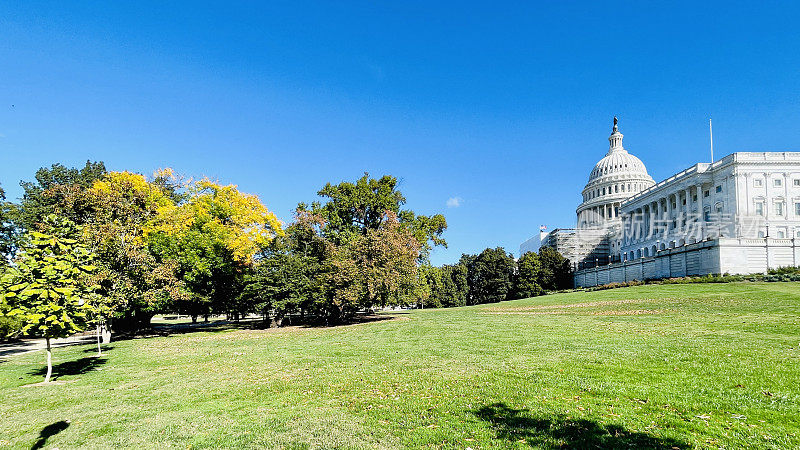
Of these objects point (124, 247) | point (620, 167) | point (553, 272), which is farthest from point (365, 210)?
point (620, 167)

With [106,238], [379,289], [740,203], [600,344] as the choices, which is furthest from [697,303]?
[740,203]

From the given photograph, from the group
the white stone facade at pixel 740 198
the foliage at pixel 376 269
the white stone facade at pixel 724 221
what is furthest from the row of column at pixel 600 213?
the foliage at pixel 376 269

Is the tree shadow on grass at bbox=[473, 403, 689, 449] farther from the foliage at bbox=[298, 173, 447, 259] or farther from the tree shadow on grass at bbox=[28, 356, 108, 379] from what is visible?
the foliage at bbox=[298, 173, 447, 259]

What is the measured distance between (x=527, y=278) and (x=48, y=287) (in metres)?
79.0

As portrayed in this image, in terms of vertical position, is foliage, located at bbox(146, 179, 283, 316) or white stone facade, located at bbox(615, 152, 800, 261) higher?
white stone facade, located at bbox(615, 152, 800, 261)

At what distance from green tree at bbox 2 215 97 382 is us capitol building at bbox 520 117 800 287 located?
64.1m

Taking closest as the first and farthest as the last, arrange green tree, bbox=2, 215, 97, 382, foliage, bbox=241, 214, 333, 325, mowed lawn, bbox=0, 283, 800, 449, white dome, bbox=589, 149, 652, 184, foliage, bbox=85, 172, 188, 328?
mowed lawn, bbox=0, 283, 800, 449 → green tree, bbox=2, 215, 97, 382 → foliage, bbox=85, 172, 188, 328 → foliage, bbox=241, 214, 333, 325 → white dome, bbox=589, 149, 652, 184

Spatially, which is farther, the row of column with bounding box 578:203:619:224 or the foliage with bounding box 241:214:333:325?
the row of column with bounding box 578:203:619:224

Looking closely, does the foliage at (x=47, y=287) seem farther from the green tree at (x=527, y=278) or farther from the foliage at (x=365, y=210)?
the green tree at (x=527, y=278)

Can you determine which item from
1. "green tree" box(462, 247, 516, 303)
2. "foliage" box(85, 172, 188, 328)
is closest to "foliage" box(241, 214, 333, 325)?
"foliage" box(85, 172, 188, 328)

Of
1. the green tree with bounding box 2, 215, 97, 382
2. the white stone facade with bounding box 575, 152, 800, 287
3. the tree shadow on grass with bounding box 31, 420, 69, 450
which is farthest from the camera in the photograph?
the white stone facade with bounding box 575, 152, 800, 287

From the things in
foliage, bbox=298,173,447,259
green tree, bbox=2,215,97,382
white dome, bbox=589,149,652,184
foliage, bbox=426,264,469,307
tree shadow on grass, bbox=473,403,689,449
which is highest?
white dome, bbox=589,149,652,184

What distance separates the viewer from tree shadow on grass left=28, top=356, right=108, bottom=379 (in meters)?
15.7

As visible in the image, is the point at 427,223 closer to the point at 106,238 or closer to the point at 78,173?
the point at 106,238
